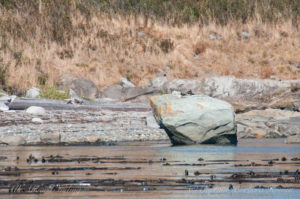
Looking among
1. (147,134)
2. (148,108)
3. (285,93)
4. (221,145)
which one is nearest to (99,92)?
(148,108)

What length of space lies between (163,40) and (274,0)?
10.2 meters

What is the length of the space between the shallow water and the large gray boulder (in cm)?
109

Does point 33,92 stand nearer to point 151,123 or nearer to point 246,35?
point 151,123

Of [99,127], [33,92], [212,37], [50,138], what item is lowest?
[33,92]

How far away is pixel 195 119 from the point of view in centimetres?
1758

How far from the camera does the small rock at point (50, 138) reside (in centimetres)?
1853

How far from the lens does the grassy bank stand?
35062 mm

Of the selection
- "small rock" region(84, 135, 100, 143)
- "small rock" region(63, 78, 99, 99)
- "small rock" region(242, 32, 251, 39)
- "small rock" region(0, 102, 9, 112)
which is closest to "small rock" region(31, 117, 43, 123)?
"small rock" region(0, 102, 9, 112)

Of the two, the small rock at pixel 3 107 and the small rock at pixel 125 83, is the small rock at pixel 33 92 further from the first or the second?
the small rock at pixel 125 83

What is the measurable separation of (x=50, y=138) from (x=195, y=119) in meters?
4.16

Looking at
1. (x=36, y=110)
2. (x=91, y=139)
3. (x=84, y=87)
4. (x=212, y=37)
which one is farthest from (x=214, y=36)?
(x=91, y=139)

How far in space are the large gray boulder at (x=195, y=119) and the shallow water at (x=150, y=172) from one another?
43.0 inches

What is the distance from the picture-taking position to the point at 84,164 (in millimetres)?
12398

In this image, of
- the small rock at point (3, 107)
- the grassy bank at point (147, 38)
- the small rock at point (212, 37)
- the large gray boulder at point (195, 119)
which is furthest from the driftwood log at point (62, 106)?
the small rock at point (212, 37)
